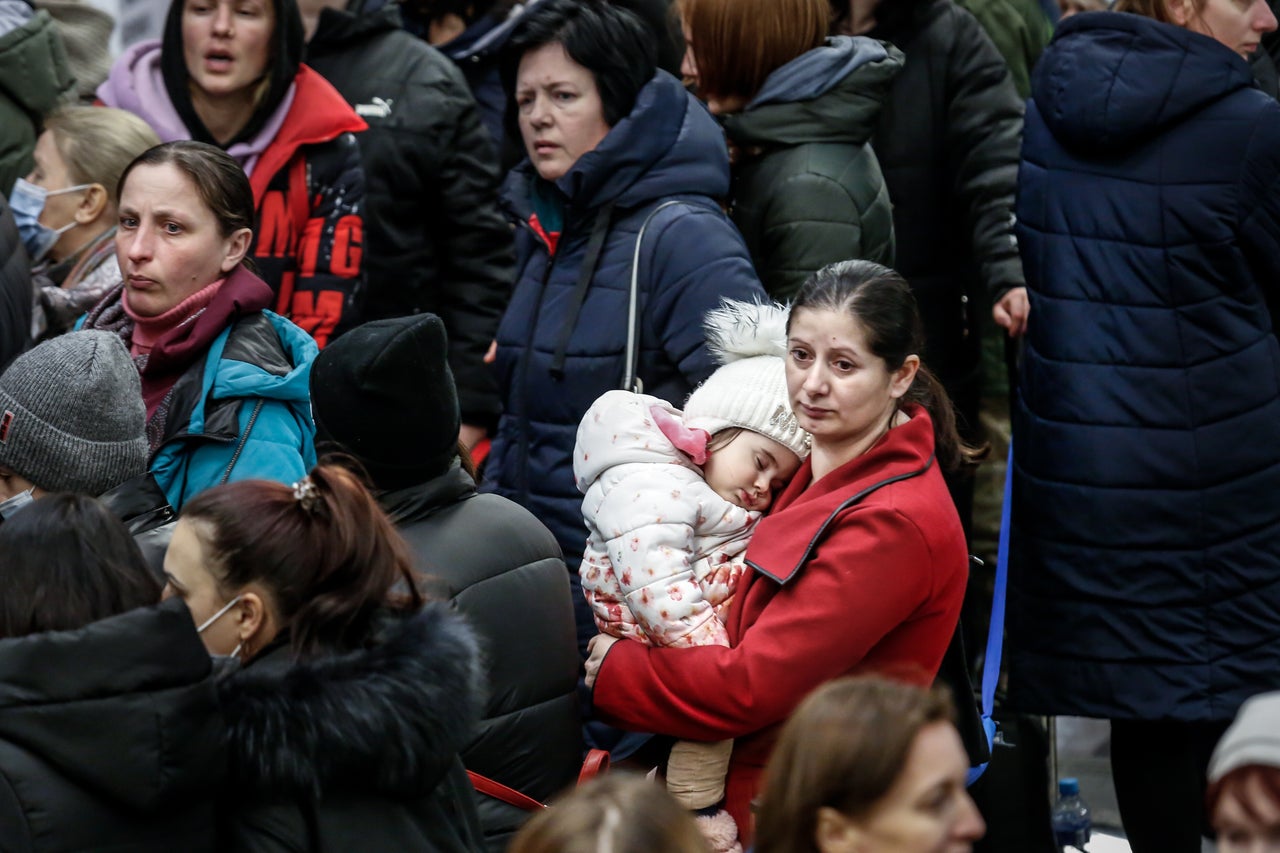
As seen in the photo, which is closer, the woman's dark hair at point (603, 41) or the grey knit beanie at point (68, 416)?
the grey knit beanie at point (68, 416)

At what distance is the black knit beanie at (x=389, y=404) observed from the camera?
3.37 m

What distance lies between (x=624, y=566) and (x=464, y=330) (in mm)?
2771

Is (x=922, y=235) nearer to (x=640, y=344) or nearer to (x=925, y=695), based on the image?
(x=640, y=344)

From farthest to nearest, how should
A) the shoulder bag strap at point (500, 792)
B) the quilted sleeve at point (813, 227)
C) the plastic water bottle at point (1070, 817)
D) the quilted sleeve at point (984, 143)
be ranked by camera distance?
the quilted sleeve at point (984, 143)
the plastic water bottle at point (1070, 817)
the quilted sleeve at point (813, 227)
the shoulder bag strap at point (500, 792)

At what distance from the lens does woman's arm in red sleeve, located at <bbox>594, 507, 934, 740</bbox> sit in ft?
11.2

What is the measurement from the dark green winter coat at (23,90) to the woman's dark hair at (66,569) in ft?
10.5

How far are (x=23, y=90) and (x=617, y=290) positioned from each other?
2301 mm

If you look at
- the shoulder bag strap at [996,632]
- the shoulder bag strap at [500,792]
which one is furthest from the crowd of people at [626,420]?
the shoulder bag strap at [996,632]

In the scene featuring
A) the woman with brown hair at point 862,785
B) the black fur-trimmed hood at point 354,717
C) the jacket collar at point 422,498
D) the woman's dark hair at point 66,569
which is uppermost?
the woman's dark hair at point 66,569

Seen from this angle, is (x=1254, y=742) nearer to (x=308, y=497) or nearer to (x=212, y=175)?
(x=308, y=497)

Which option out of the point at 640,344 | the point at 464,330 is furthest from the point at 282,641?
the point at 464,330

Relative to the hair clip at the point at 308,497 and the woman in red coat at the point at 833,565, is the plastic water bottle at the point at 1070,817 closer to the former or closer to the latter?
the woman in red coat at the point at 833,565

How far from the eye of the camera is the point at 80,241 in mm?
5086

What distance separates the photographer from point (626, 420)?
3656mm
